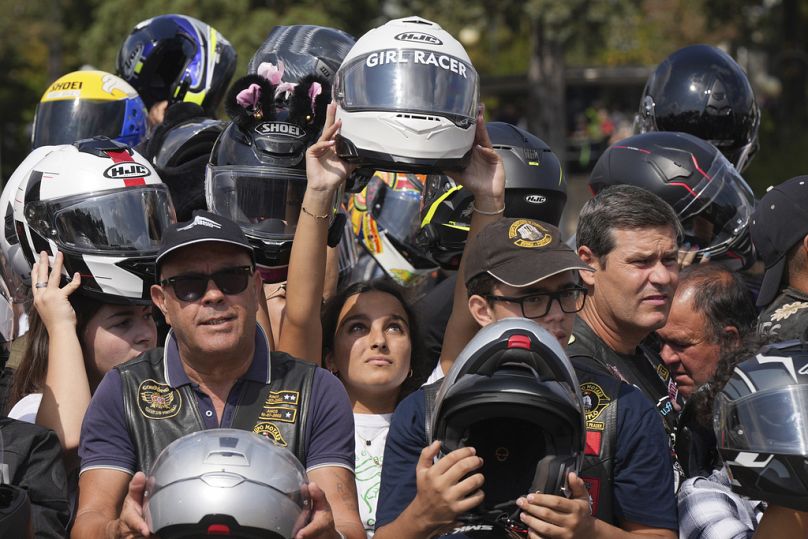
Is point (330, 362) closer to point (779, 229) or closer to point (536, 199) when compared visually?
point (536, 199)

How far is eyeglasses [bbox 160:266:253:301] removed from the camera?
458 cm

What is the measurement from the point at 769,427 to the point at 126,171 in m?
3.18

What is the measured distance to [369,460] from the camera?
5.35m

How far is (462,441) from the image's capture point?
381cm

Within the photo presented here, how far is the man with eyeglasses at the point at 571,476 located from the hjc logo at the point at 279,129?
1.64 meters

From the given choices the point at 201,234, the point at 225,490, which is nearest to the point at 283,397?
the point at 201,234

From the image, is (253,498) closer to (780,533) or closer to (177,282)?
(177,282)

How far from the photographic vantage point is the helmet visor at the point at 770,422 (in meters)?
3.76

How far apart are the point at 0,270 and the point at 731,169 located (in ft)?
12.3

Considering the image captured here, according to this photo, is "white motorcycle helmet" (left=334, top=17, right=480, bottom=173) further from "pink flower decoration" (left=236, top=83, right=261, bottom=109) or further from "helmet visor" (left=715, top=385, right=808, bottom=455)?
"helmet visor" (left=715, top=385, right=808, bottom=455)

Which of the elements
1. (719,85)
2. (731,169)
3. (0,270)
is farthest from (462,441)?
(719,85)

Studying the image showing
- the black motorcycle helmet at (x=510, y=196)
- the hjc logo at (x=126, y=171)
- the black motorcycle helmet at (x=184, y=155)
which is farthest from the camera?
the black motorcycle helmet at (x=184, y=155)

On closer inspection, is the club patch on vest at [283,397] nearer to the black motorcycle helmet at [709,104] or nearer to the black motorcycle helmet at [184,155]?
the black motorcycle helmet at [184,155]

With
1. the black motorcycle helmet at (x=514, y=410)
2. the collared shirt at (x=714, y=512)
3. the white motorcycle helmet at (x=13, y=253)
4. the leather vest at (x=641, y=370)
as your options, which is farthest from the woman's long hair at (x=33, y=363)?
the collared shirt at (x=714, y=512)
